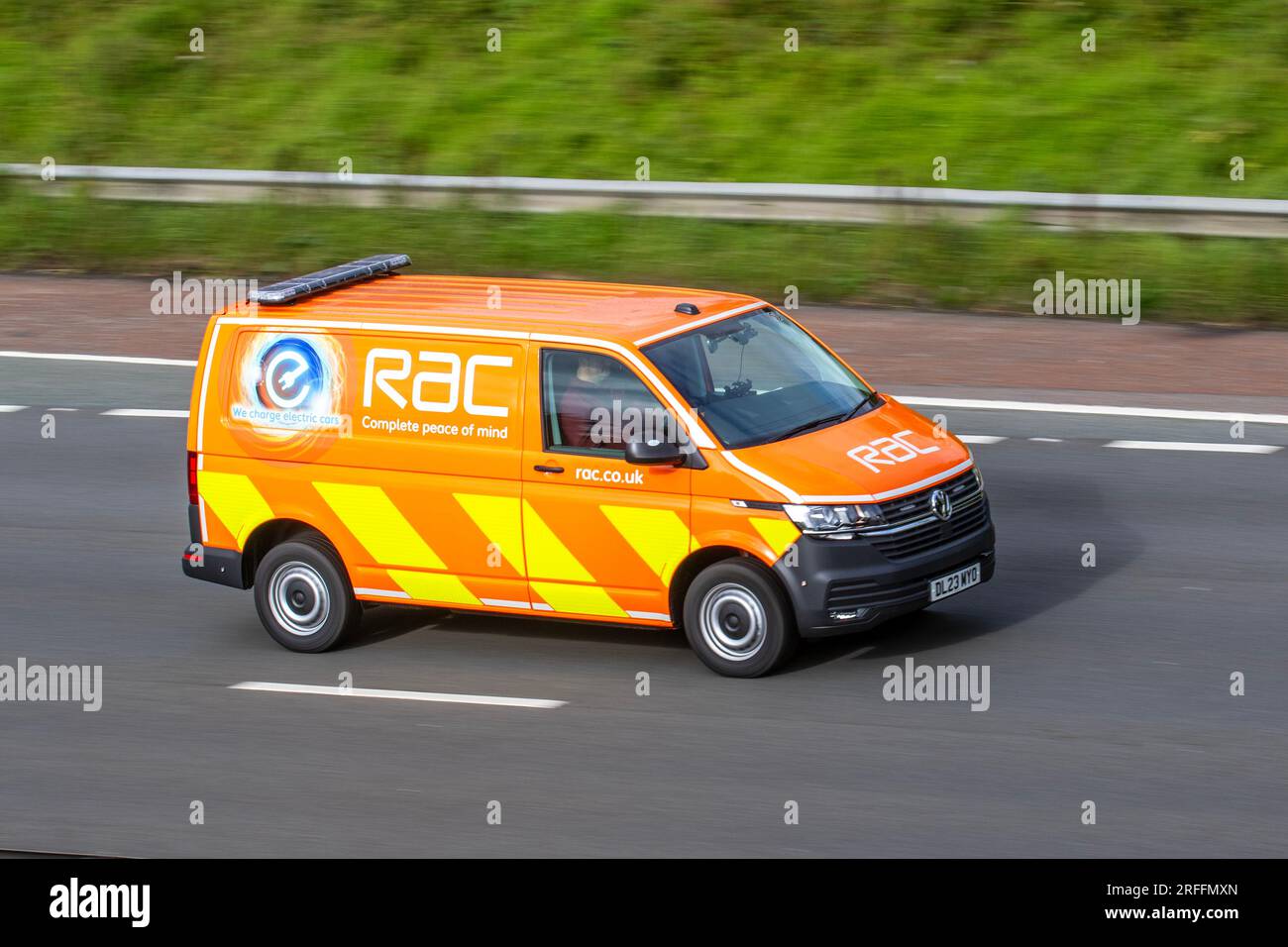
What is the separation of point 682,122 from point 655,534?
1295cm

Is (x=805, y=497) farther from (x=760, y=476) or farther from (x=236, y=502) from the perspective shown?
(x=236, y=502)

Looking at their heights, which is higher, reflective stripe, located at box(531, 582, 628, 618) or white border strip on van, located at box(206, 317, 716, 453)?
white border strip on van, located at box(206, 317, 716, 453)

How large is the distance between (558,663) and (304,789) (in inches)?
73.0

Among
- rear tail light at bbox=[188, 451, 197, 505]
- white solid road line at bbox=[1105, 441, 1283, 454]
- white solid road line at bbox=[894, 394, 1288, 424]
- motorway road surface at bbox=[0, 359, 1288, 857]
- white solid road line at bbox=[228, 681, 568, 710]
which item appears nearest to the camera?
motorway road surface at bbox=[0, 359, 1288, 857]

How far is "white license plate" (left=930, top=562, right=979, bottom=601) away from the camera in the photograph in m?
9.16

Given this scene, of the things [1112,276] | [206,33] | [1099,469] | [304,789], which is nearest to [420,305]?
[304,789]

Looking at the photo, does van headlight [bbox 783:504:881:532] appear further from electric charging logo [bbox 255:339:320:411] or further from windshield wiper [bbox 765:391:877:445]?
electric charging logo [bbox 255:339:320:411]

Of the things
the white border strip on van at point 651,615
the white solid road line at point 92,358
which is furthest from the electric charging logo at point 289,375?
the white solid road line at point 92,358

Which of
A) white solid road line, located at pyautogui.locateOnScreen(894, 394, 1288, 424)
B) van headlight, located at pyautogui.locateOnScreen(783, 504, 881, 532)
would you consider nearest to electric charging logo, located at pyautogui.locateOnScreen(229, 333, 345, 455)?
van headlight, located at pyautogui.locateOnScreen(783, 504, 881, 532)

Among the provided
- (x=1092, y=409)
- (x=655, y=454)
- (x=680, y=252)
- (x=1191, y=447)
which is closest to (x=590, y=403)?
(x=655, y=454)

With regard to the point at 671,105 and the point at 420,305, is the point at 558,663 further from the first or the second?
the point at 671,105

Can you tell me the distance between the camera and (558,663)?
977 centimetres

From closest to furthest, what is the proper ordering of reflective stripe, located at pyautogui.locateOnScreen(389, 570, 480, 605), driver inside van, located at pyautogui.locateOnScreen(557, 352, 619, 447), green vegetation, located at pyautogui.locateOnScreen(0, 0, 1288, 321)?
driver inside van, located at pyautogui.locateOnScreen(557, 352, 619, 447) → reflective stripe, located at pyautogui.locateOnScreen(389, 570, 480, 605) → green vegetation, located at pyautogui.locateOnScreen(0, 0, 1288, 321)

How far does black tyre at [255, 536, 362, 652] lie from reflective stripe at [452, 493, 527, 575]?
0.94m
